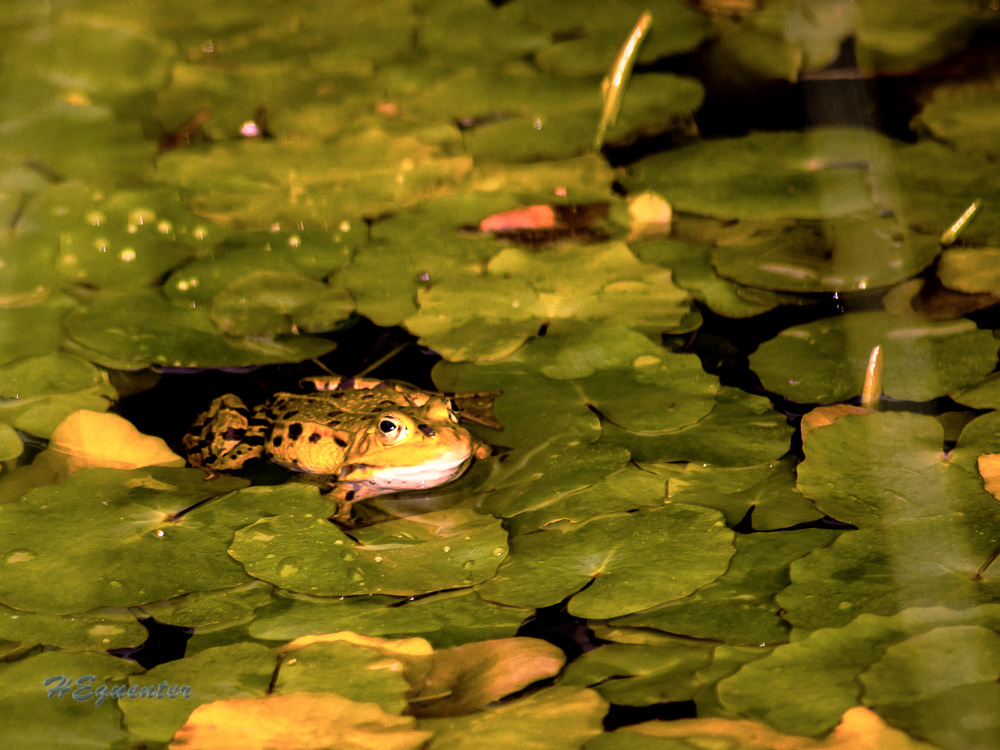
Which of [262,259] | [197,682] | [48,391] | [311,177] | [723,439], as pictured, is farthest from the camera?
[311,177]

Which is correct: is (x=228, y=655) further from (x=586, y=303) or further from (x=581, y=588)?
(x=586, y=303)

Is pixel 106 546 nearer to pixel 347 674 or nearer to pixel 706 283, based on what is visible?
pixel 347 674

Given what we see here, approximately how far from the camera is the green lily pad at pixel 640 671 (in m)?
1.22

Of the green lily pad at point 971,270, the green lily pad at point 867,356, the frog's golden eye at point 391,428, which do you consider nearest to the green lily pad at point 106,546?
the frog's golden eye at point 391,428

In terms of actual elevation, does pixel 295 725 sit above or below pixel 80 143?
below

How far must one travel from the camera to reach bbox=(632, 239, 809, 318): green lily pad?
2041 millimetres

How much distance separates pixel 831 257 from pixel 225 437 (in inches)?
59.3

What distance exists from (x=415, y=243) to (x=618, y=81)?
887 millimetres

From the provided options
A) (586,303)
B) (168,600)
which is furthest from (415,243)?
(168,600)

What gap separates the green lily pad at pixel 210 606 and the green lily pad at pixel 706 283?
123cm

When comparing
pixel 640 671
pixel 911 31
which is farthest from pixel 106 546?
pixel 911 31

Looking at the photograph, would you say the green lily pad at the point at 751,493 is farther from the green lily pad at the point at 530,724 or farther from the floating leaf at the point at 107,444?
the floating leaf at the point at 107,444

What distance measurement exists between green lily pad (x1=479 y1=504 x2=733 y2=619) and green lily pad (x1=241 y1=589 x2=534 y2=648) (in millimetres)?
33

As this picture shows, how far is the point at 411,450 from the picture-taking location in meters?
1.70
